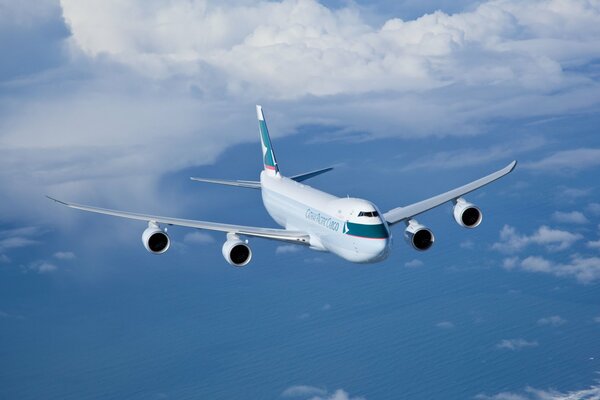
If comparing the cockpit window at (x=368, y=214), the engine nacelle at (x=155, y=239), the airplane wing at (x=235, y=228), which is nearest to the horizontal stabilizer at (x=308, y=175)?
the airplane wing at (x=235, y=228)

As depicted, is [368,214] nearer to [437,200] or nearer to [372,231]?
[372,231]

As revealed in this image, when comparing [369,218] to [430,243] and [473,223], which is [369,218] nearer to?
[430,243]

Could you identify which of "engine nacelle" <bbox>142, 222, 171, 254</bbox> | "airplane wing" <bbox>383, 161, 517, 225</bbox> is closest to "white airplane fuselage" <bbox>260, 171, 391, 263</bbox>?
"airplane wing" <bbox>383, 161, 517, 225</bbox>

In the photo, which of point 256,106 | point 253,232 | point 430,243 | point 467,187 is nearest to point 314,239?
point 253,232

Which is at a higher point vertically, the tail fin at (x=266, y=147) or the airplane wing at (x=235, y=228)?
the tail fin at (x=266, y=147)

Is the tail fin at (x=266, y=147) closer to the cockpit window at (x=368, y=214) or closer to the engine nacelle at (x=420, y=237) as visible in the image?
the engine nacelle at (x=420, y=237)
